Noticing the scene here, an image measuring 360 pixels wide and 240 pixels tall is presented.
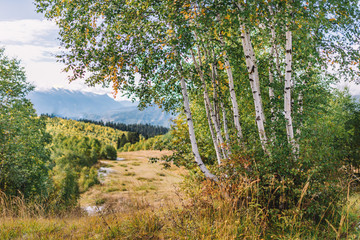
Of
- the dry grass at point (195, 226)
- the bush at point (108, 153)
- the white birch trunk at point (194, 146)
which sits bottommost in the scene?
the bush at point (108, 153)

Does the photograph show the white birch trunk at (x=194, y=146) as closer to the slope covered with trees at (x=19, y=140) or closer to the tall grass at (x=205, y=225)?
the tall grass at (x=205, y=225)

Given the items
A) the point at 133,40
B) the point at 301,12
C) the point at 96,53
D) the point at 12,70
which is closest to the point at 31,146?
the point at 12,70

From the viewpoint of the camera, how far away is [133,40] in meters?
5.45

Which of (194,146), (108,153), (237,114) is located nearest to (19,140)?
(194,146)

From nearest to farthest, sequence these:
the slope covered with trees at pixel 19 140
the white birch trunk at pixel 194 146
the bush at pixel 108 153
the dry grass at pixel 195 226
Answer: the dry grass at pixel 195 226, the white birch trunk at pixel 194 146, the slope covered with trees at pixel 19 140, the bush at pixel 108 153

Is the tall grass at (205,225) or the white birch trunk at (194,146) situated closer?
the tall grass at (205,225)

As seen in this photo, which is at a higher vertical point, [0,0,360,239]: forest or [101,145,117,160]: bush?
[0,0,360,239]: forest

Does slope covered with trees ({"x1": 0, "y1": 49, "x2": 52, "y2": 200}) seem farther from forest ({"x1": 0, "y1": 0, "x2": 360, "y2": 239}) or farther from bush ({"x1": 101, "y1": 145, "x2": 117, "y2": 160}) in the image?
bush ({"x1": 101, "y1": 145, "x2": 117, "y2": 160})

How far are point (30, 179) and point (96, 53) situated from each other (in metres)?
12.4

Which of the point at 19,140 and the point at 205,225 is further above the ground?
the point at 19,140

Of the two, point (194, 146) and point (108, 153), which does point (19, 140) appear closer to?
point (194, 146)

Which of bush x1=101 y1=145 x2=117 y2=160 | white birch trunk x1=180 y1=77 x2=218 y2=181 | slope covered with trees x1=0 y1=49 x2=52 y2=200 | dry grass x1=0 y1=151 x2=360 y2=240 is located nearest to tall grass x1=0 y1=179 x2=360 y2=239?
dry grass x1=0 y1=151 x2=360 y2=240

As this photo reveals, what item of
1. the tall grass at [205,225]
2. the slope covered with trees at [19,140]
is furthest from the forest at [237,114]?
the slope covered with trees at [19,140]

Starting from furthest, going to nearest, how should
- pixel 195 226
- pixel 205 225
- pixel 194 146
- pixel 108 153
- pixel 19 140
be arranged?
pixel 108 153 < pixel 19 140 < pixel 194 146 < pixel 205 225 < pixel 195 226
